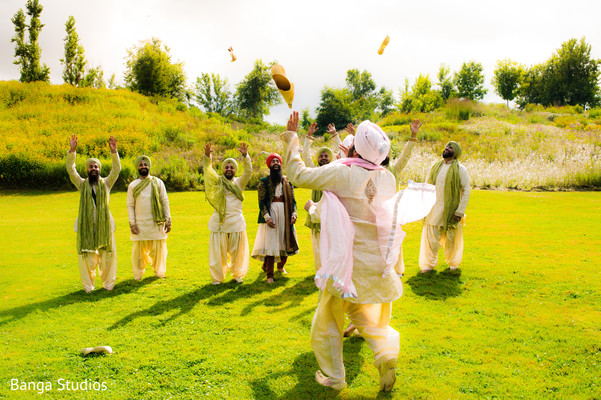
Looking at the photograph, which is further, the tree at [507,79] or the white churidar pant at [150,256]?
the tree at [507,79]

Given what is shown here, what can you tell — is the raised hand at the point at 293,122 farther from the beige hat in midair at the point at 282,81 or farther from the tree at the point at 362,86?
the tree at the point at 362,86

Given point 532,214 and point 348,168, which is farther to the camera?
point 532,214

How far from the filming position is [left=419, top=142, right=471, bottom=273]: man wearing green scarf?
7430mm

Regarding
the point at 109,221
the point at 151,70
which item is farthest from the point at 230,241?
the point at 151,70

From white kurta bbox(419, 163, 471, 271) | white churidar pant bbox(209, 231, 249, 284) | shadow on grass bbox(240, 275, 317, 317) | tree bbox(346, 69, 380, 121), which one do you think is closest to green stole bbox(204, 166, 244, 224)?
white churidar pant bbox(209, 231, 249, 284)

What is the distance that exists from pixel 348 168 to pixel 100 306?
4.63 m

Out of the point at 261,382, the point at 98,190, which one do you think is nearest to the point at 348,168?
the point at 261,382

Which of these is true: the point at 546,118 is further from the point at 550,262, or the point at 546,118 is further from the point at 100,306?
the point at 100,306

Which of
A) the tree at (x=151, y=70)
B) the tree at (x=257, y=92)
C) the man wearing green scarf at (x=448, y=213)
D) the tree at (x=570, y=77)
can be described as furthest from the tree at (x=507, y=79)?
the man wearing green scarf at (x=448, y=213)

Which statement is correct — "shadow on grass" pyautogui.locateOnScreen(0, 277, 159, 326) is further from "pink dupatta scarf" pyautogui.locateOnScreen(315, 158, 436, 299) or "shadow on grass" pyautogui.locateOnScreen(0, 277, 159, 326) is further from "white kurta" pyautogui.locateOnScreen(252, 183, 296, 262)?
"pink dupatta scarf" pyautogui.locateOnScreen(315, 158, 436, 299)

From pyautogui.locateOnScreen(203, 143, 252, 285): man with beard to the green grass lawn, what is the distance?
0.35m

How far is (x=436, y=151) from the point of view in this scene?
26.0 metres

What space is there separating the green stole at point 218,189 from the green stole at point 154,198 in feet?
3.41

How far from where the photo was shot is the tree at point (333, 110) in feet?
166
